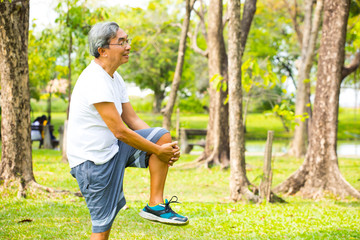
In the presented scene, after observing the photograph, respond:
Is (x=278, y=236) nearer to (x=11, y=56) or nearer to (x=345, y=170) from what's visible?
(x=11, y=56)

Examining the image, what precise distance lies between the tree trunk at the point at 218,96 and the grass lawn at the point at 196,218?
2945mm

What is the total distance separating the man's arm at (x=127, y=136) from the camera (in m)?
2.97

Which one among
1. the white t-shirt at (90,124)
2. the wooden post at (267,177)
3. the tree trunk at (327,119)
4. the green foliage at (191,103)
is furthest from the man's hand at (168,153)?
the green foliage at (191,103)

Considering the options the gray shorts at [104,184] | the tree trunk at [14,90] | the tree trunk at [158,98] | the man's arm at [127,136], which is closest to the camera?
the man's arm at [127,136]

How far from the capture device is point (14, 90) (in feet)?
21.4

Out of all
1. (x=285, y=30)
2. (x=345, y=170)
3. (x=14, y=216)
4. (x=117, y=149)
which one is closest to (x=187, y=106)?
(x=285, y=30)

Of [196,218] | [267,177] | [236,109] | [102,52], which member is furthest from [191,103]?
A: [102,52]

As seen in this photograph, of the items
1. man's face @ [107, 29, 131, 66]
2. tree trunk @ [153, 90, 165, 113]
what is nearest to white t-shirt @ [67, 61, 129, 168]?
man's face @ [107, 29, 131, 66]

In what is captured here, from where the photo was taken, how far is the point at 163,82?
3469cm

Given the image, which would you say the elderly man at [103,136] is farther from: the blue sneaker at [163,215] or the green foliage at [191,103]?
the green foliage at [191,103]

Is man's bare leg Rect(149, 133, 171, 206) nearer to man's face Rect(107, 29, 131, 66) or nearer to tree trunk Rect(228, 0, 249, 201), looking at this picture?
man's face Rect(107, 29, 131, 66)

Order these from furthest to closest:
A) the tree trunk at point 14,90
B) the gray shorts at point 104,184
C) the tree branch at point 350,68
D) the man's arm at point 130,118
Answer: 1. the tree branch at point 350,68
2. the tree trunk at point 14,90
3. the man's arm at point 130,118
4. the gray shorts at point 104,184

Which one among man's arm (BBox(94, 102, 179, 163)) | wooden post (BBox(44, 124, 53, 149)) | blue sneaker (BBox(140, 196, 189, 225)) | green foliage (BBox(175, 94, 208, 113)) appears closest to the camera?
man's arm (BBox(94, 102, 179, 163))

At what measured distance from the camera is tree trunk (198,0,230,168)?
11.1m
